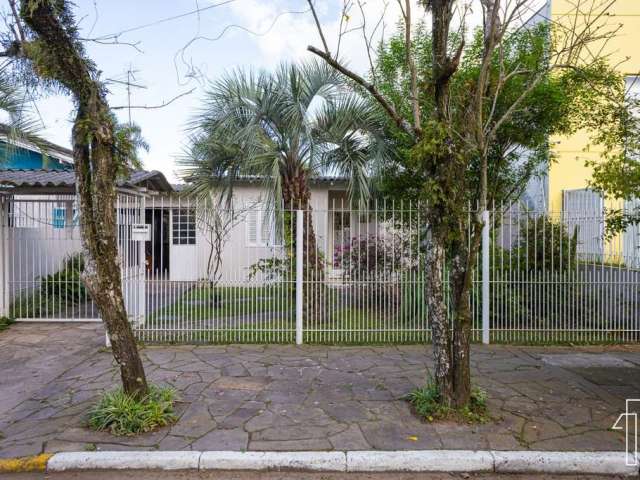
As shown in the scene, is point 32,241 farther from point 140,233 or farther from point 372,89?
point 372,89

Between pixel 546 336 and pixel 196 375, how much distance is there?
580 cm

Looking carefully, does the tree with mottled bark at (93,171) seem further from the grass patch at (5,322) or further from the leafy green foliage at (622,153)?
the leafy green foliage at (622,153)

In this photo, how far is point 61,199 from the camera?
372 inches

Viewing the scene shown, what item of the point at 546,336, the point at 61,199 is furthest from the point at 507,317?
the point at 61,199

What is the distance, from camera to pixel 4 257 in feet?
29.2

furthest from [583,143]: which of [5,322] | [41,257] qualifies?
[5,322]

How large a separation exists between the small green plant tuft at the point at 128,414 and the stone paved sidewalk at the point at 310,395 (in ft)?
0.39

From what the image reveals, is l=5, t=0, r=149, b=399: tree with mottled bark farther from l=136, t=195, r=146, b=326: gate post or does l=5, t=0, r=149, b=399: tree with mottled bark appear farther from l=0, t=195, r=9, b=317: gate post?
l=0, t=195, r=9, b=317: gate post

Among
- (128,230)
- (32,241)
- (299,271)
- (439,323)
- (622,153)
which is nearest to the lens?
(439,323)

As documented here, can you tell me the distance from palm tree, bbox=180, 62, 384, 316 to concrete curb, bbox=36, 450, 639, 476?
416cm

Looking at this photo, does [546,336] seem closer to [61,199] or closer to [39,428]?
[39,428]

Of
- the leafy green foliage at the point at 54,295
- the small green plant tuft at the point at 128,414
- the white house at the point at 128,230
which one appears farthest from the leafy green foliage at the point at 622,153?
the leafy green foliage at the point at 54,295

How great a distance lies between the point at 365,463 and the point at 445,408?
118 centimetres

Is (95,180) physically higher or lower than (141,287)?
higher
